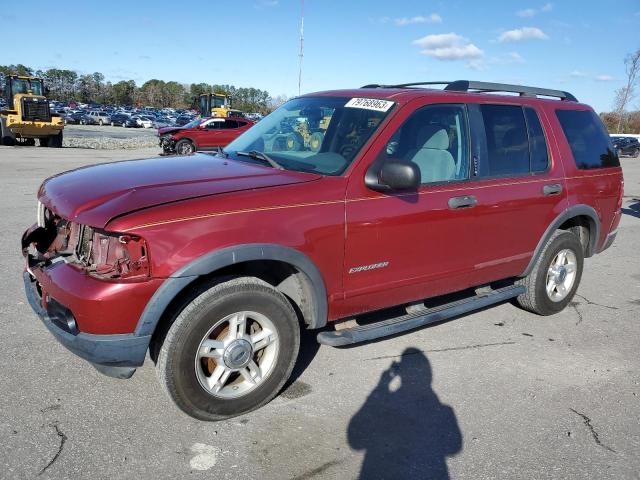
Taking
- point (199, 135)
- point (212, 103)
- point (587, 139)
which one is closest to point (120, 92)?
point (212, 103)

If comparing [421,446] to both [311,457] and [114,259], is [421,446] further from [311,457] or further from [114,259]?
[114,259]

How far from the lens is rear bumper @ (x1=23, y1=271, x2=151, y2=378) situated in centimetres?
278

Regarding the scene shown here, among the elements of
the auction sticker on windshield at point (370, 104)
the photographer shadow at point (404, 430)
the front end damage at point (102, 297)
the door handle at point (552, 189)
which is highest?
the auction sticker on windshield at point (370, 104)

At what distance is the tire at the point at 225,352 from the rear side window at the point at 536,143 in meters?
2.65

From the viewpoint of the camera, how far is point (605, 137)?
17.9ft

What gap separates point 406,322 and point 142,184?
1.98 metres

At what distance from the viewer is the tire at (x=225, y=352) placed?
2910 millimetres

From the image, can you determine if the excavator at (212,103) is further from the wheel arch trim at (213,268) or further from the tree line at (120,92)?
the tree line at (120,92)

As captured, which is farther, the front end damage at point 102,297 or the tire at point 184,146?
the tire at point 184,146

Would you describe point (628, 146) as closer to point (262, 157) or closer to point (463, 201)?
point (463, 201)

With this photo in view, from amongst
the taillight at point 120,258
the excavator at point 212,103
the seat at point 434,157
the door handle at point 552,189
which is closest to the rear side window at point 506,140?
the door handle at point 552,189

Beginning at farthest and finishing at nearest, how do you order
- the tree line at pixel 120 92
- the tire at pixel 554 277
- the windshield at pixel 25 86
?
the tree line at pixel 120 92 → the windshield at pixel 25 86 → the tire at pixel 554 277

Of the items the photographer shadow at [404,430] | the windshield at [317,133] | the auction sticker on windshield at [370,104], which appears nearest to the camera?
the photographer shadow at [404,430]

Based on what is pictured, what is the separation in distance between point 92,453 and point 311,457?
1.14 metres
